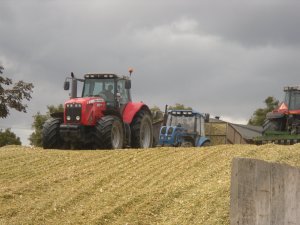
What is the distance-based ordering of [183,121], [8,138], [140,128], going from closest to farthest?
[140,128], [183,121], [8,138]

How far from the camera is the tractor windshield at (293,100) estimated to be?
21.5 metres

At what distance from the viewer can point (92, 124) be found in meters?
15.5

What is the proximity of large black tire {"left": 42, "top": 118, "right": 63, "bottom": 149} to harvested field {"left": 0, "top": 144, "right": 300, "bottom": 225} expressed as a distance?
5.89 feet

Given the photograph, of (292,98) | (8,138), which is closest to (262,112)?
(8,138)

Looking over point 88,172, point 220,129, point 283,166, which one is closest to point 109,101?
point 88,172

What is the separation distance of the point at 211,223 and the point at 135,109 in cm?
958

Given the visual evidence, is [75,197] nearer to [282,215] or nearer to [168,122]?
[282,215]

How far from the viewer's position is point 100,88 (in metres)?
16.7

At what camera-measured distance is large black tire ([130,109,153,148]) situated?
16.8 m

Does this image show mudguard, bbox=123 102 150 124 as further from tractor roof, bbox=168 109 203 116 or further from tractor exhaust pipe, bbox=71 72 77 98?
tractor roof, bbox=168 109 203 116

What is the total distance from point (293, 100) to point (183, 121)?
3.96m

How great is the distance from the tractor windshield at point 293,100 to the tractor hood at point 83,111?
846 centimetres

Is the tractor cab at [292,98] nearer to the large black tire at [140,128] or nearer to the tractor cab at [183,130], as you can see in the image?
the tractor cab at [183,130]

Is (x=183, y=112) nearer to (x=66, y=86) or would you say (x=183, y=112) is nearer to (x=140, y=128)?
(x=140, y=128)
